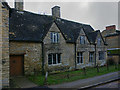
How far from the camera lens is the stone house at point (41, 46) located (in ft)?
32.8

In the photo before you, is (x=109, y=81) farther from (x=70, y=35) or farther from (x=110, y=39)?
(x=110, y=39)

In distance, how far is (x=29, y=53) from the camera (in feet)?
34.5

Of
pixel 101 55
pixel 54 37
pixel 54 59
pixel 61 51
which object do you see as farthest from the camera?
pixel 101 55

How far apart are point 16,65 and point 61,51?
5.80 metres

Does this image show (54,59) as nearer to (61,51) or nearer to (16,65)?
(61,51)

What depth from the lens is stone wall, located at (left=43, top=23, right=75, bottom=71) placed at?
1162 cm

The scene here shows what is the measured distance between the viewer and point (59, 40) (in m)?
12.8

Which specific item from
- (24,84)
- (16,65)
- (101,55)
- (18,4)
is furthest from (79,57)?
(18,4)

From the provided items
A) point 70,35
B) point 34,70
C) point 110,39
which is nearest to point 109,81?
point 34,70

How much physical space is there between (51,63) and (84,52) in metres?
6.30

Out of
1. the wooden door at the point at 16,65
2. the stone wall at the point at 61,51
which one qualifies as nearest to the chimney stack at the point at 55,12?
the stone wall at the point at 61,51

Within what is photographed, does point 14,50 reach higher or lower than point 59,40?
lower

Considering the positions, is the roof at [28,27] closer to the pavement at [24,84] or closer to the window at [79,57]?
the window at [79,57]

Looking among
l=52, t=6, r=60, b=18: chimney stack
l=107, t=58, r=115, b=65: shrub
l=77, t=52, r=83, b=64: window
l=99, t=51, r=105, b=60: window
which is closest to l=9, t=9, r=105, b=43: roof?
l=77, t=52, r=83, b=64: window
